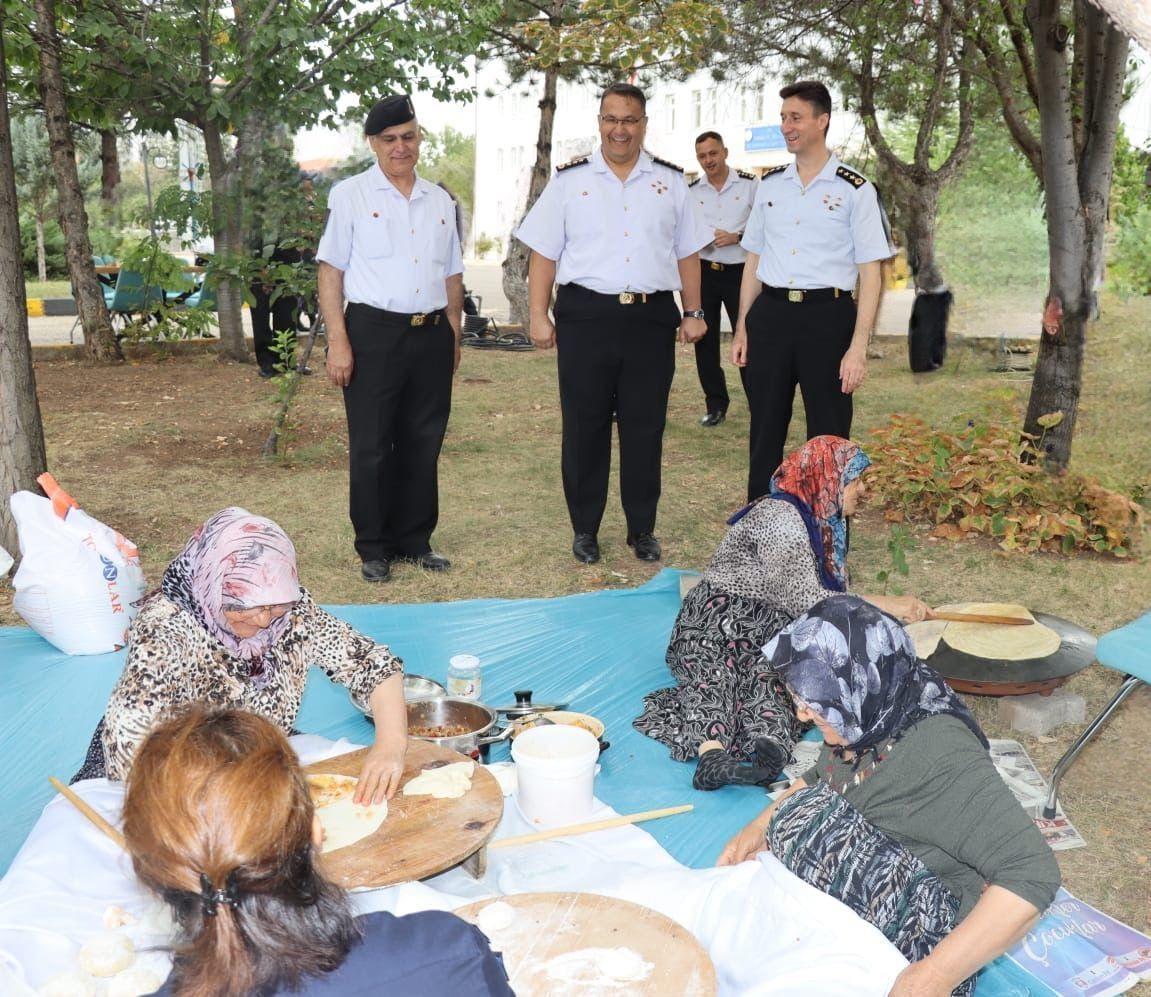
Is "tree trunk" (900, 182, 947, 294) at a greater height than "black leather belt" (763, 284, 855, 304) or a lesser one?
greater

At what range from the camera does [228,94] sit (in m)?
8.34

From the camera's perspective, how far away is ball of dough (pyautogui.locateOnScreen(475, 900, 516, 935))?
173 cm

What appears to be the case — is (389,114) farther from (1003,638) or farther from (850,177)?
(1003,638)

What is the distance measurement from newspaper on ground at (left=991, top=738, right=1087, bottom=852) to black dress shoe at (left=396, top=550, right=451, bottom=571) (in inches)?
89.3

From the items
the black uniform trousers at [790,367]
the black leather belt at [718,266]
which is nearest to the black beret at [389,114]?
the black uniform trousers at [790,367]

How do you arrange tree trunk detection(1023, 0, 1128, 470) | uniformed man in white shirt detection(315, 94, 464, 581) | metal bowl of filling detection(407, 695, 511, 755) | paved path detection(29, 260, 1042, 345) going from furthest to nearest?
paved path detection(29, 260, 1042, 345) → tree trunk detection(1023, 0, 1128, 470) → uniformed man in white shirt detection(315, 94, 464, 581) → metal bowl of filling detection(407, 695, 511, 755)

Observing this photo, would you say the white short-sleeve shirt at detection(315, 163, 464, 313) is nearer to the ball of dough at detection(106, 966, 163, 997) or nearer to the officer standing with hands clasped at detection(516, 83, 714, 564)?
the officer standing with hands clasped at detection(516, 83, 714, 564)

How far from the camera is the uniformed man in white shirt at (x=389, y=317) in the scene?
4.22 m

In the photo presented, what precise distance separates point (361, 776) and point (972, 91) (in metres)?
10.1

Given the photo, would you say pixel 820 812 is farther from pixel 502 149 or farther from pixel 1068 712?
pixel 502 149

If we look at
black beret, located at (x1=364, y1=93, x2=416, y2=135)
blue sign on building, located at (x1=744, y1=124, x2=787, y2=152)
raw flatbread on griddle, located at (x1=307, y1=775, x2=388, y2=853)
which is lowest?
raw flatbread on griddle, located at (x1=307, y1=775, x2=388, y2=853)

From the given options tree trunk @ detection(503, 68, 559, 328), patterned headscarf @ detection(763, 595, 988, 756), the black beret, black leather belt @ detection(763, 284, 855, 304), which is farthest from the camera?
tree trunk @ detection(503, 68, 559, 328)

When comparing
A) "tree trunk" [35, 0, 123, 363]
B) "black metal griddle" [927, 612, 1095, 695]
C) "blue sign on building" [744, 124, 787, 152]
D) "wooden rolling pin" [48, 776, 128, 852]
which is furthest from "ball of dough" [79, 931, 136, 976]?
"blue sign on building" [744, 124, 787, 152]

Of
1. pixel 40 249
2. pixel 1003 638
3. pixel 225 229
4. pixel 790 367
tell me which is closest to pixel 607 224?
pixel 790 367
